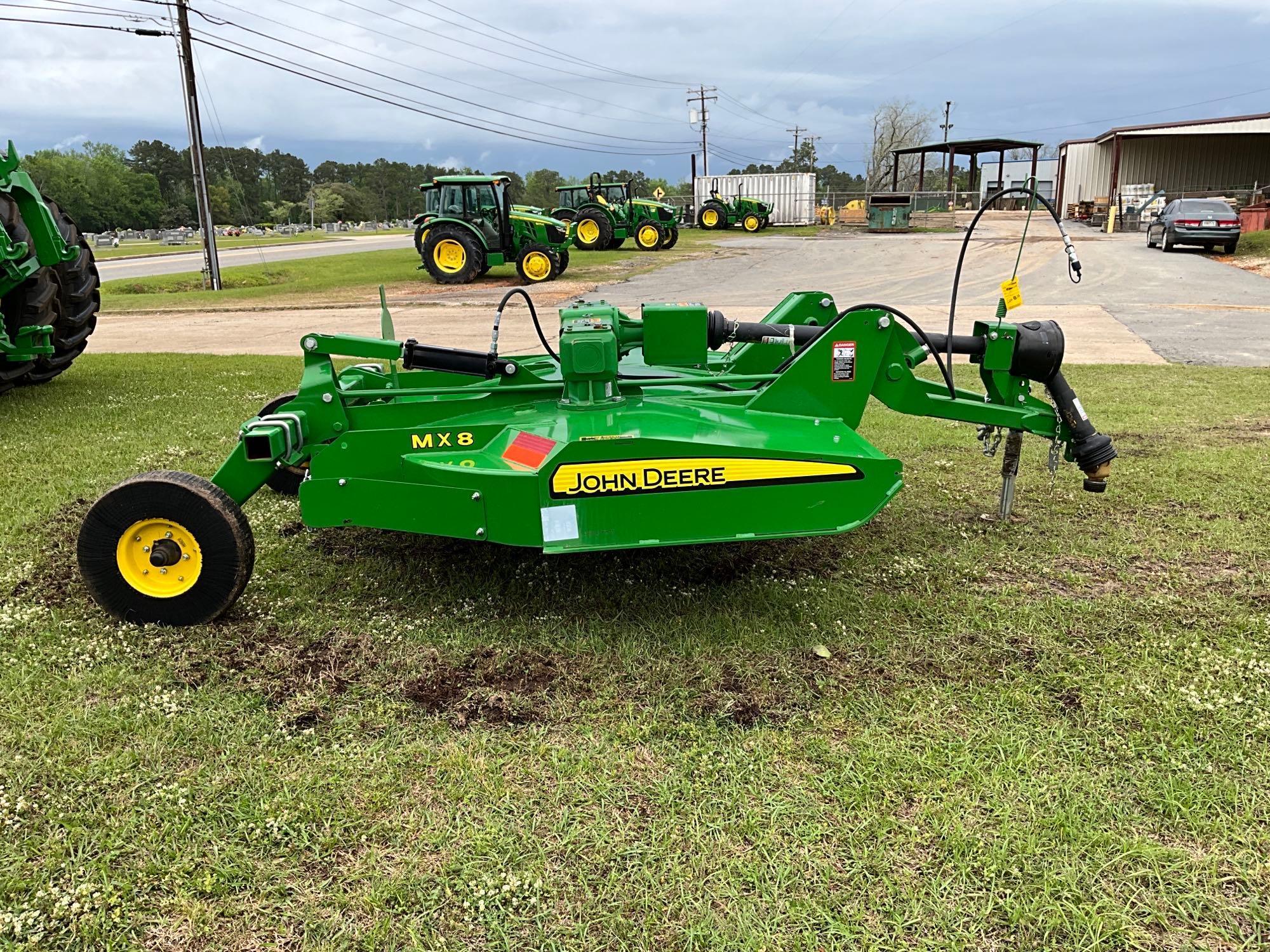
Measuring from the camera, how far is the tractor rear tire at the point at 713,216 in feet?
130

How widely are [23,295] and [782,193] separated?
40971 millimetres

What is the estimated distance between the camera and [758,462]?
11.2ft

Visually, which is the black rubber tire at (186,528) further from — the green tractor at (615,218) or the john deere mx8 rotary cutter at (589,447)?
the green tractor at (615,218)

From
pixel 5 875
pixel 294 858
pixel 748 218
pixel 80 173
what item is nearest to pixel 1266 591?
pixel 294 858

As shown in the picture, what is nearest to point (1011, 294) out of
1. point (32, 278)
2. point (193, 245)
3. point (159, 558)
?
point (159, 558)

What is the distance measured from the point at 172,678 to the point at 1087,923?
3.02m

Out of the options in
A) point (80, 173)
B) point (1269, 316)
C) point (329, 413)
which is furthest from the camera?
point (80, 173)

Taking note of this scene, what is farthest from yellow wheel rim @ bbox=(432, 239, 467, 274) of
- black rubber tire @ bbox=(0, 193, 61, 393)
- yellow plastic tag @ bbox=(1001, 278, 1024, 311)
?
yellow plastic tag @ bbox=(1001, 278, 1024, 311)

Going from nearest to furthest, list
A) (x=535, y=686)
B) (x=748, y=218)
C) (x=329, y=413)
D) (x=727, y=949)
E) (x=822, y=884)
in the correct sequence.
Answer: (x=727, y=949) < (x=822, y=884) < (x=535, y=686) < (x=329, y=413) < (x=748, y=218)

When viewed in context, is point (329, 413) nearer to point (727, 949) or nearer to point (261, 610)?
point (261, 610)

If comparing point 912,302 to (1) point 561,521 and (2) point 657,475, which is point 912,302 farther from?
(1) point 561,521

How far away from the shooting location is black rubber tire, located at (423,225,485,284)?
20.1 m

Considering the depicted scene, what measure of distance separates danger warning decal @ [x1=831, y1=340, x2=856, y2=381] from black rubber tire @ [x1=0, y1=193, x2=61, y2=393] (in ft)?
20.1

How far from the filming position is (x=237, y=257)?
3731 cm
